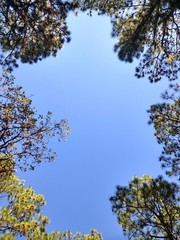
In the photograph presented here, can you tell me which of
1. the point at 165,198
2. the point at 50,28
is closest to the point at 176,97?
the point at 165,198

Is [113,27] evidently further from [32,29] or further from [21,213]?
[21,213]

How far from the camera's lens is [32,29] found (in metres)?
11.8

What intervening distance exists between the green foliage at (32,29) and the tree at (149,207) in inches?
236

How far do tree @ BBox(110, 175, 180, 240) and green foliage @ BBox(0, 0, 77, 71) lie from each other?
5985 millimetres

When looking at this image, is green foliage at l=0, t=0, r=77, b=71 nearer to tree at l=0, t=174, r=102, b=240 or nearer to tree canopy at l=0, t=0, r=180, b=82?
tree canopy at l=0, t=0, r=180, b=82

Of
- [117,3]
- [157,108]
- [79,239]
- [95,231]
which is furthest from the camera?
[95,231]

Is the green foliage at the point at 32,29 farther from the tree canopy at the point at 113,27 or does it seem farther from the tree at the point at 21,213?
the tree at the point at 21,213

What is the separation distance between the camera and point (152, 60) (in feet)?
41.9

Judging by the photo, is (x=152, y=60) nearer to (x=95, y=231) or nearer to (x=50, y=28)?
(x=50, y=28)

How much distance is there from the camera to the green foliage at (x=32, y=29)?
35.9 ft

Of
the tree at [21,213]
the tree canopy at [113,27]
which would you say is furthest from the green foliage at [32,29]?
the tree at [21,213]

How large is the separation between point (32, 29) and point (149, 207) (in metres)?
7.71

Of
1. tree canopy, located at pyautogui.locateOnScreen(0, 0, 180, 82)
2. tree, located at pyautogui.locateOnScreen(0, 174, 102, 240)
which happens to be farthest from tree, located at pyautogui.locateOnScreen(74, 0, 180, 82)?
tree, located at pyautogui.locateOnScreen(0, 174, 102, 240)

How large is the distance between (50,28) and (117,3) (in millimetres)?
2692
